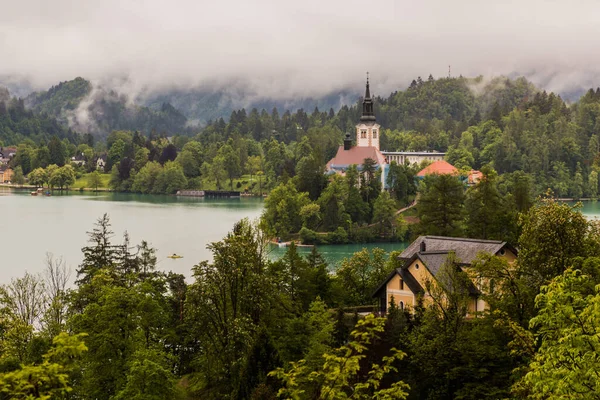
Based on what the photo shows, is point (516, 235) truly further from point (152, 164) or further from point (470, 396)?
point (152, 164)

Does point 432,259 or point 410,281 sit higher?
point 432,259

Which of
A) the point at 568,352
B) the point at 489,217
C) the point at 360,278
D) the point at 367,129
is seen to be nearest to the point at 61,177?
the point at 367,129

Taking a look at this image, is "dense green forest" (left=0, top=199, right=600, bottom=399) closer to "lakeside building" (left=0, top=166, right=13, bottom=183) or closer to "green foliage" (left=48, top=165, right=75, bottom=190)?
"green foliage" (left=48, top=165, right=75, bottom=190)

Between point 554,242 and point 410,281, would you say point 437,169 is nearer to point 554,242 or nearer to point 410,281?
point 410,281

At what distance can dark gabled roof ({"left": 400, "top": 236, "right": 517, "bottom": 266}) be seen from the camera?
2195cm

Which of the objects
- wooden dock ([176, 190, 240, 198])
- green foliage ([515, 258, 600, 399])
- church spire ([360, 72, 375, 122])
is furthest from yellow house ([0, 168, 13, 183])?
green foliage ([515, 258, 600, 399])

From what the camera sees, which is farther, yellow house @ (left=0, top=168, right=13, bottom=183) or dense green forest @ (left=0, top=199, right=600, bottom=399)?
yellow house @ (left=0, top=168, right=13, bottom=183)

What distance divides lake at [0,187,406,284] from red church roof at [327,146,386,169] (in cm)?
1016

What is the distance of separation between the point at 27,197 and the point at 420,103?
95205 millimetres

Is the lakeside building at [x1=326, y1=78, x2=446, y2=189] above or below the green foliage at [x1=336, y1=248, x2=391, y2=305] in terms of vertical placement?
above

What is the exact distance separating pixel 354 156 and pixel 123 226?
3237 cm

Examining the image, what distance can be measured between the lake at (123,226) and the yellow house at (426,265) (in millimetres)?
19207

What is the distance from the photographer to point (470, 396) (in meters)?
15.5

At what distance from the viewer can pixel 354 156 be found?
82.6 m
